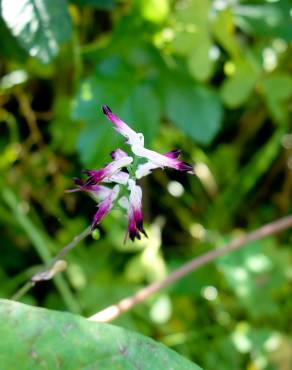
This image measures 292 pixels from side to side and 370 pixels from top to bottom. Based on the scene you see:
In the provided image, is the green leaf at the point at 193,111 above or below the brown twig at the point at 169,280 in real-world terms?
above

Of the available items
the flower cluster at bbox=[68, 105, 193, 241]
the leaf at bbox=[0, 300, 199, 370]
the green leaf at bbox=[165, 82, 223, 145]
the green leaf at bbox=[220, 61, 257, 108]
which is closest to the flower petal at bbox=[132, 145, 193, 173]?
the flower cluster at bbox=[68, 105, 193, 241]

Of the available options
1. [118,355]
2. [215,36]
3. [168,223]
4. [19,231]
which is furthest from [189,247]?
[118,355]

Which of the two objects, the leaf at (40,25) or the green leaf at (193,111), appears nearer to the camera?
Answer: the leaf at (40,25)

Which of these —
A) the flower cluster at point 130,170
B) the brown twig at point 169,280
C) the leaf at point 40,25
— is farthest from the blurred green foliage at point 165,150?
the flower cluster at point 130,170

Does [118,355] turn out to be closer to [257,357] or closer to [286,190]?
[257,357]

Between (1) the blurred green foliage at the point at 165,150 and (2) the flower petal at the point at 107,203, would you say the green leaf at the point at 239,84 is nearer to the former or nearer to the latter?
(1) the blurred green foliage at the point at 165,150

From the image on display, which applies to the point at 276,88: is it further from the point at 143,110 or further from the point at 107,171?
the point at 107,171
